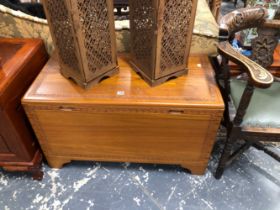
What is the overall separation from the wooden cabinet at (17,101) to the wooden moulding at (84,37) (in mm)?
178

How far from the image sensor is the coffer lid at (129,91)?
3.10 ft

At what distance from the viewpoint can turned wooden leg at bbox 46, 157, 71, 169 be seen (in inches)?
49.3

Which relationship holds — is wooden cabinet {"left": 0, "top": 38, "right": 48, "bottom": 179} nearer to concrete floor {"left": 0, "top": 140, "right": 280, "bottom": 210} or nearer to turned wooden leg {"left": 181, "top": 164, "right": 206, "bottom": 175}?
concrete floor {"left": 0, "top": 140, "right": 280, "bottom": 210}

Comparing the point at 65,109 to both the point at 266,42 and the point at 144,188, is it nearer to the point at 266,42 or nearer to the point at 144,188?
the point at 144,188

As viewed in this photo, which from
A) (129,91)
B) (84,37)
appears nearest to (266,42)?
(129,91)

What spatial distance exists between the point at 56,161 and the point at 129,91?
612 mm

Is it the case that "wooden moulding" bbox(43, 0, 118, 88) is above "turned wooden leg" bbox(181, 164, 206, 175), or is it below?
above

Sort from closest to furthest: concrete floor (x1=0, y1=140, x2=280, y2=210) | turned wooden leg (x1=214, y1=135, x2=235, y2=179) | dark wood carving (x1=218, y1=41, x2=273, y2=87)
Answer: dark wood carving (x1=218, y1=41, x2=273, y2=87) → turned wooden leg (x1=214, y1=135, x2=235, y2=179) → concrete floor (x1=0, y1=140, x2=280, y2=210)

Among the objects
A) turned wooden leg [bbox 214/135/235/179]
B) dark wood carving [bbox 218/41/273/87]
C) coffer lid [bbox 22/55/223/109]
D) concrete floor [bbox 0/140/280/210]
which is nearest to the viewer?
dark wood carving [bbox 218/41/273/87]

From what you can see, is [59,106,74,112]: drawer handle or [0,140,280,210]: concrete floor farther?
[0,140,280,210]: concrete floor

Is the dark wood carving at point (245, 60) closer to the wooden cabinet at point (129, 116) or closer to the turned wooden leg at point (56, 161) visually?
the wooden cabinet at point (129, 116)

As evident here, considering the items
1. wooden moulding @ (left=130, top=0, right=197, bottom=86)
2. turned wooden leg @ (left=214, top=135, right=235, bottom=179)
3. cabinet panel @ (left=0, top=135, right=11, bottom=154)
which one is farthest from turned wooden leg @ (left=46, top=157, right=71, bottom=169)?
turned wooden leg @ (left=214, top=135, right=235, bottom=179)

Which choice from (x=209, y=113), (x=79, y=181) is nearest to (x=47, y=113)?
(x=79, y=181)

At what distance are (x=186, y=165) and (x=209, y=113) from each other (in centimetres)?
39
